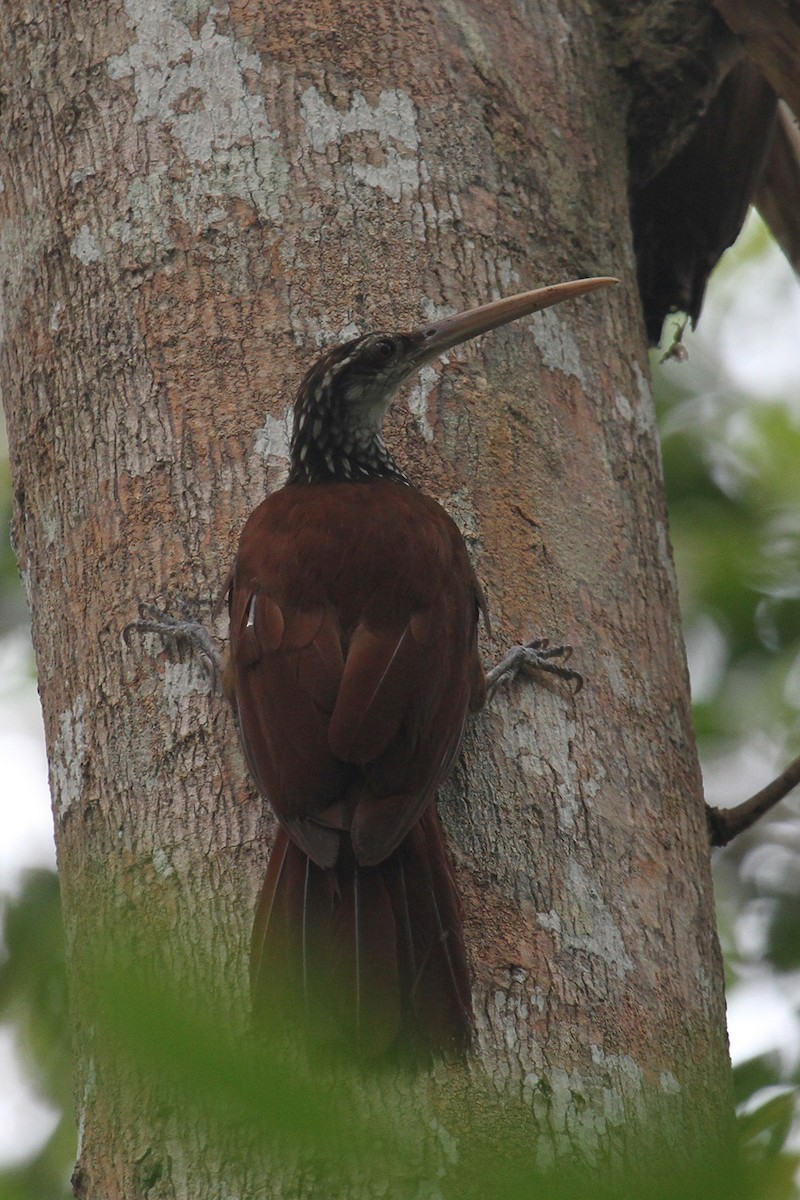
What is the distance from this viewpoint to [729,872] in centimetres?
527

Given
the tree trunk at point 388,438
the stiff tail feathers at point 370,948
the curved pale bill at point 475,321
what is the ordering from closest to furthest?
the stiff tail feathers at point 370,948, the tree trunk at point 388,438, the curved pale bill at point 475,321

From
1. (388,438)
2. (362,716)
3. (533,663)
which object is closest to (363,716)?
(362,716)

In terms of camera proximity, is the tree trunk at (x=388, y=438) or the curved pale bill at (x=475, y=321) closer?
the tree trunk at (x=388, y=438)

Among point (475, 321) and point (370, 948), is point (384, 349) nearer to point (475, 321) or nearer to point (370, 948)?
point (475, 321)

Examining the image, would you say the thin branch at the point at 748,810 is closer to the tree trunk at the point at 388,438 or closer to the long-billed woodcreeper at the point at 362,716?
the tree trunk at the point at 388,438

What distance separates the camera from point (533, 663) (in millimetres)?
2607

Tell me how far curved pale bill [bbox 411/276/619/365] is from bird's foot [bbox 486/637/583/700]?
0.65 meters

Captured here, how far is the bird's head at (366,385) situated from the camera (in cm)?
290

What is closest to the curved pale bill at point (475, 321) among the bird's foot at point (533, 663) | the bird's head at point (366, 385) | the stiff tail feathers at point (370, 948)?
the bird's head at point (366, 385)

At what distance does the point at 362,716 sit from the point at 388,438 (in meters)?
0.79

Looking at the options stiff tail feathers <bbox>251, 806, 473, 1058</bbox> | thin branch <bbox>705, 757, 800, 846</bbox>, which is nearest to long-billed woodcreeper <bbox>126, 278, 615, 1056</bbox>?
stiff tail feathers <bbox>251, 806, 473, 1058</bbox>

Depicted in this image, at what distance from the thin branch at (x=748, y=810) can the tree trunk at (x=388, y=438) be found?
0.18 m

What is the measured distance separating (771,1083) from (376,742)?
4.19 feet

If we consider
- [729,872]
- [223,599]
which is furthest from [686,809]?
[729,872]
